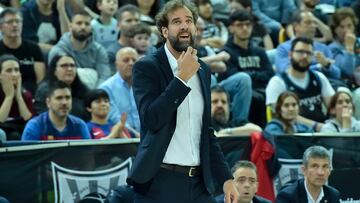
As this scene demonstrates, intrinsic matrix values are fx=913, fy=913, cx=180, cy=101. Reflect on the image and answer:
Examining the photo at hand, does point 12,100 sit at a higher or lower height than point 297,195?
higher

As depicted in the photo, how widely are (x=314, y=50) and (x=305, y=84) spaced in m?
1.54

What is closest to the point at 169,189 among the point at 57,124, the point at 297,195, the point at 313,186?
the point at 297,195

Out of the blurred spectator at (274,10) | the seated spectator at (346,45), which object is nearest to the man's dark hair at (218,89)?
the seated spectator at (346,45)

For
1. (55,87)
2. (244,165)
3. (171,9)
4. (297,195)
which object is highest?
(171,9)

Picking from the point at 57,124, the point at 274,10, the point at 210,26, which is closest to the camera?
the point at 57,124

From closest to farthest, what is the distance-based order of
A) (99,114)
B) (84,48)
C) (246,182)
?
(246,182), (99,114), (84,48)

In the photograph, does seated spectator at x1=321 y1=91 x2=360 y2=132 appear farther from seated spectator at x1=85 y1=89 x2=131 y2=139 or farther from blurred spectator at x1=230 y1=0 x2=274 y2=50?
blurred spectator at x1=230 y1=0 x2=274 y2=50

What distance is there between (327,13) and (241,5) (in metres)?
1.85

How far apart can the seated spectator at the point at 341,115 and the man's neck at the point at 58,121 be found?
9.78 feet

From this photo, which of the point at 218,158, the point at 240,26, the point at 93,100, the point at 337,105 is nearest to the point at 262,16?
the point at 240,26

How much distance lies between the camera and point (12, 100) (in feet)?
31.0

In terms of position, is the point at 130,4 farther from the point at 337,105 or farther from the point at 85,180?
the point at 85,180

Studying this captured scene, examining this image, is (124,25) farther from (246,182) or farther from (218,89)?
(246,182)

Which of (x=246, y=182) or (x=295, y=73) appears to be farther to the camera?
(x=295, y=73)
